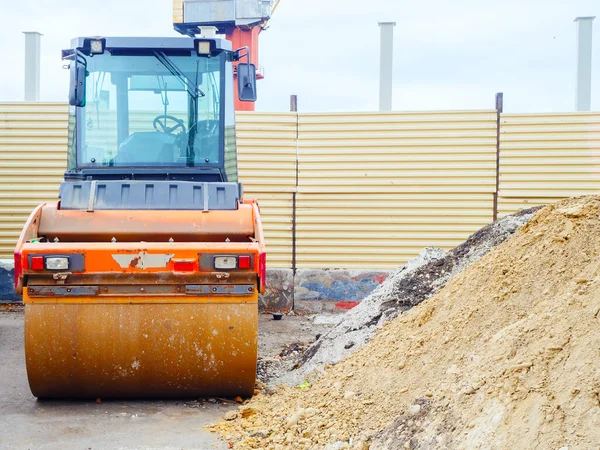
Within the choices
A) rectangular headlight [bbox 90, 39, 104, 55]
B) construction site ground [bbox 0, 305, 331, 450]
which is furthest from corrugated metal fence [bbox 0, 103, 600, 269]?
construction site ground [bbox 0, 305, 331, 450]

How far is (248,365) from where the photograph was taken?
5.94 m

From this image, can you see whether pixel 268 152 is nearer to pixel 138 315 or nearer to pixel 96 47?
pixel 96 47

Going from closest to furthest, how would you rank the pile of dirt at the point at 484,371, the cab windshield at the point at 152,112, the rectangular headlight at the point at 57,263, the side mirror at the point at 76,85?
the pile of dirt at the point at 484,371
the rectangular headlight at the point at 57,263
the side mirror at the point at 76,85
the cab windshield at the point at 152,112

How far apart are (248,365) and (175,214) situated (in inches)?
53.5

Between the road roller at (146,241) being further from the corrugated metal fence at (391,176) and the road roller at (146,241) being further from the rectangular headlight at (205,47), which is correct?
the corrugated metal fence at (391,176)

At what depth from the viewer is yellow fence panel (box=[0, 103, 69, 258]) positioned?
11273 millimetres

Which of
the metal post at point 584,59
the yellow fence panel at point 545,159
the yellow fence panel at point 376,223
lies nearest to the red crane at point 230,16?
the metal post at point 584,59

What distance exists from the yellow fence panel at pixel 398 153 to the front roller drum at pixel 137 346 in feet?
17.8

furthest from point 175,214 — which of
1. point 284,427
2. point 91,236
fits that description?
point 284,427

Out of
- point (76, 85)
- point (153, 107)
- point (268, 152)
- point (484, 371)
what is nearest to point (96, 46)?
point (76, 85)

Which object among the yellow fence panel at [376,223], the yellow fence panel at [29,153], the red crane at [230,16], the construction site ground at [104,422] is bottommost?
the construction site ground at [104,422]

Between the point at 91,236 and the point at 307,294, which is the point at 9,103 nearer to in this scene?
the point at 307,294

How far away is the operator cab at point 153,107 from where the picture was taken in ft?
22.8

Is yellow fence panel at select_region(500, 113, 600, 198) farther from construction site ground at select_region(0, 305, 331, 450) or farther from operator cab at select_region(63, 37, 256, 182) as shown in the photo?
construction site ground at select_region(0, 305, 331, 450)
